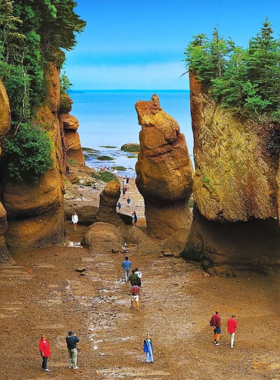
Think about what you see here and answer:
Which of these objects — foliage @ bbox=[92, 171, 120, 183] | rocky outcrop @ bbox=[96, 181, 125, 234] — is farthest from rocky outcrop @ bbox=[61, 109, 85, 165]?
rocky outcrop @ bbox=[96, 181, 125, 234]

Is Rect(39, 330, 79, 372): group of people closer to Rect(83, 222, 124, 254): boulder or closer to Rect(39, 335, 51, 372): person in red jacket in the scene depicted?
Rect(39, 335, 51, 372): person in red jacket

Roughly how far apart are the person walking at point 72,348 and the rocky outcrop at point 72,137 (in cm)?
4312

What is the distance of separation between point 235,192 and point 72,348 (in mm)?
10643

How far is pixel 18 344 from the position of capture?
683 inches

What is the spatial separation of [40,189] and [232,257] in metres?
10.7

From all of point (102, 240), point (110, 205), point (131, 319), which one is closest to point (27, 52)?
point (102, 240)

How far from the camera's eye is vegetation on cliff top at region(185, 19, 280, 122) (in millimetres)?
22875

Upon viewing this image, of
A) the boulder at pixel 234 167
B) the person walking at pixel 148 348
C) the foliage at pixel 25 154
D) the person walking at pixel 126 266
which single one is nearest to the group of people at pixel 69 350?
the person walking at pixel 148 348

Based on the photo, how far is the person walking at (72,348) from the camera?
15.4 m

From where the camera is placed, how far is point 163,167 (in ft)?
112

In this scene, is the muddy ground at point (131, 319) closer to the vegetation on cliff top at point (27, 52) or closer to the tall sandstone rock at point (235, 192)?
the tall sandstone rock at point (235, 192)

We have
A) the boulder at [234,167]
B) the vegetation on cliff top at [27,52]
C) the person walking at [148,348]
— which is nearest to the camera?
the person walking at [148,348]

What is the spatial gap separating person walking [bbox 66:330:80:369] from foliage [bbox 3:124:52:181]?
13345mm

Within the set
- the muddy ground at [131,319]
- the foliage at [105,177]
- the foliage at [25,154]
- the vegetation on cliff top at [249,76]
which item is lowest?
the muddy ground at [131,319]
